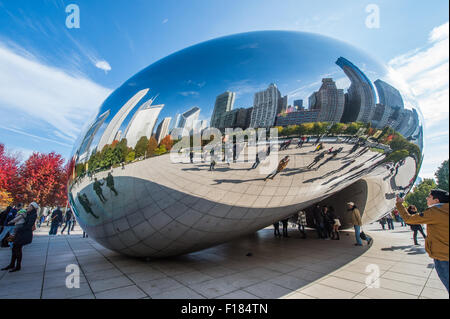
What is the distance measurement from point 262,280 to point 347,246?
409 centimetres

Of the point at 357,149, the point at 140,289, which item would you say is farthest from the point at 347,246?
the point at 140,289

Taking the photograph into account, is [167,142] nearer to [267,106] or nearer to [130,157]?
[130,157]

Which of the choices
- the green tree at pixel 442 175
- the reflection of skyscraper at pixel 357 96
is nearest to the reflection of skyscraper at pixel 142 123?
the reflection of skyscraper at pixel 357 96

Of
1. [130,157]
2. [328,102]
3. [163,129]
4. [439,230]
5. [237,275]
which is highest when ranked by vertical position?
[328,102]

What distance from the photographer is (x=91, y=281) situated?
11.7 feet

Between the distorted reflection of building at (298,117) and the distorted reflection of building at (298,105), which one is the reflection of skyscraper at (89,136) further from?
the distorted reflection of building at (298,105)

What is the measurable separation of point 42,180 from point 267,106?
32886mm

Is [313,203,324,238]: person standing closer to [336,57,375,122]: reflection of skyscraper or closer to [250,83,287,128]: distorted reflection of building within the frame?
[336,57,375,122]: reflection of skyscraper

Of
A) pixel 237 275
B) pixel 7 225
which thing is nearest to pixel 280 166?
pixel 237 275

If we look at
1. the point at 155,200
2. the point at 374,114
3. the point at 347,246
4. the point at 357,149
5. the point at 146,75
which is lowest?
the point at 347,246

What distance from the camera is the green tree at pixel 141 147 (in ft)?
10.8

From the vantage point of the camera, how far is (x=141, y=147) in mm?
3297

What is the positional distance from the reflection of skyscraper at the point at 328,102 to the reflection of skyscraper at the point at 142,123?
2.51m
